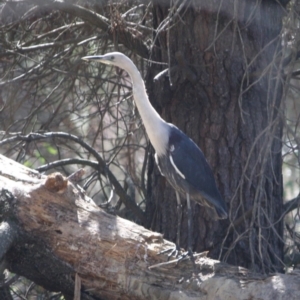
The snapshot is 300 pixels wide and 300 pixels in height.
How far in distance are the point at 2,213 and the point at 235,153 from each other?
5.77 ft

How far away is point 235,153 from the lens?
4.81 m

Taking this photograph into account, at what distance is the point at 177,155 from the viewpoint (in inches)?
187

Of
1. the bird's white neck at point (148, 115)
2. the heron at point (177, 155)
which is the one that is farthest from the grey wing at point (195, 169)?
the bird's white neck at point (148, 115)

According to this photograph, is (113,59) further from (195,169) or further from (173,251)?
(173,251)

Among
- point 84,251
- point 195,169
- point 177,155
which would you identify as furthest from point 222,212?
point 84,251

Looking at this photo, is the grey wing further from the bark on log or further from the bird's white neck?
the bark on log

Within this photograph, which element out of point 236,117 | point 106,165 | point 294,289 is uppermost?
point 236,117

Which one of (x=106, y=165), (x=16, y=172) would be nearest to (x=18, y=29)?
(x=106, y=165)

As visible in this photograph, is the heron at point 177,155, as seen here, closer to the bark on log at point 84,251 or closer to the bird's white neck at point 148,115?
the bird's white neck at point 148,115

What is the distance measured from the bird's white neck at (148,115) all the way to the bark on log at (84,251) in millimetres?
924

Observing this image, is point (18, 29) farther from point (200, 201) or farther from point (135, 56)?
point (200, 201)

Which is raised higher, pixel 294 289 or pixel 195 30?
pixel 195 30

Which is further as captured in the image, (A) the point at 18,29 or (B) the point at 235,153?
(A) the point at 18,29

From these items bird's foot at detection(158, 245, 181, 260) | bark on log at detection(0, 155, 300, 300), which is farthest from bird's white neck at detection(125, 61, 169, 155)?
bird's foot at detection(158, 245, 181, 260)
